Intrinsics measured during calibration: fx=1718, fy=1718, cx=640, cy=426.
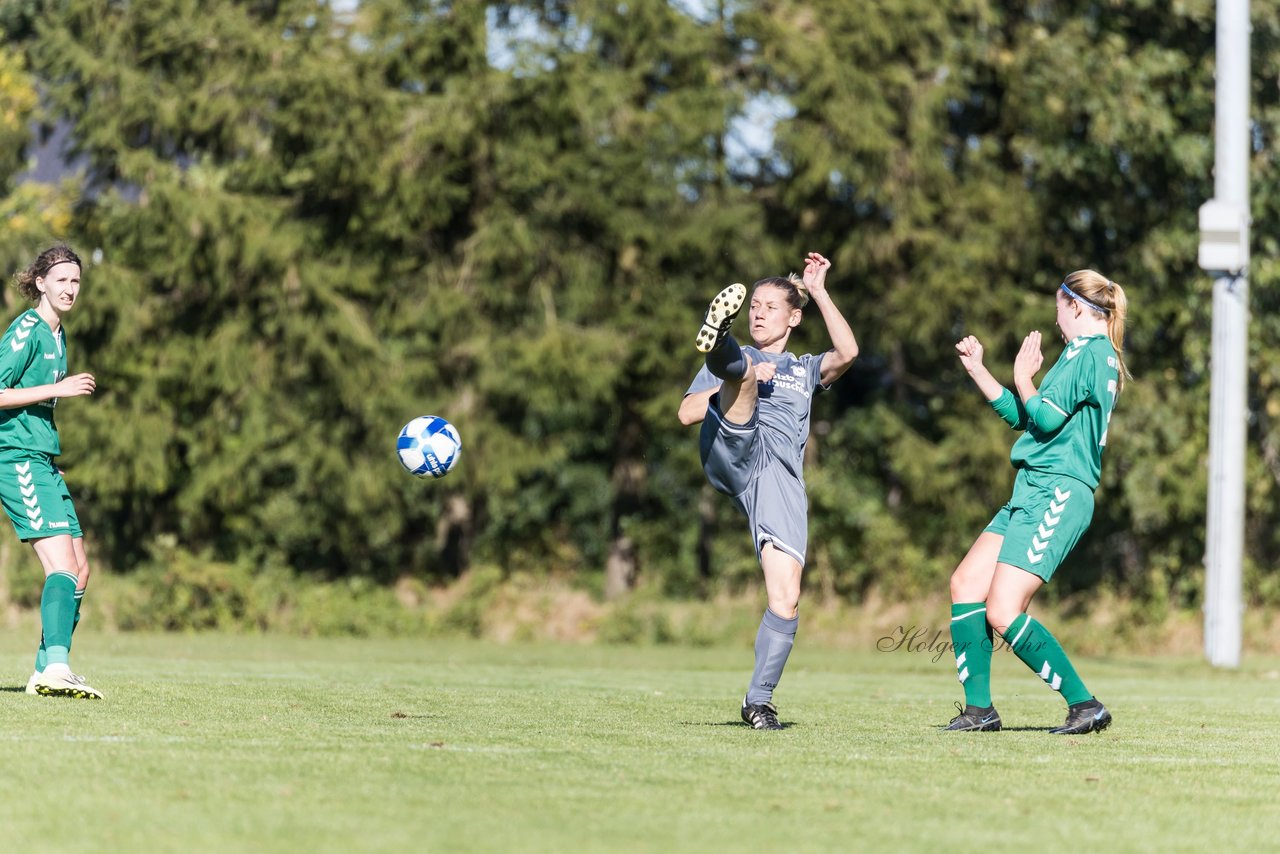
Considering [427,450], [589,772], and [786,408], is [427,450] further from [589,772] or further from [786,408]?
[589,772]

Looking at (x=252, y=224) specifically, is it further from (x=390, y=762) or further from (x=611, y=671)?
(x=390, y=762)

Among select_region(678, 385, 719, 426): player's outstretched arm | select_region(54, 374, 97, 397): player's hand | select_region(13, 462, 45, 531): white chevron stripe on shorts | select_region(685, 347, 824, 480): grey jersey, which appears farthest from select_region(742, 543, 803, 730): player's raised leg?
select_region(13, 462, 45, 531): white chevron stripe on shorts

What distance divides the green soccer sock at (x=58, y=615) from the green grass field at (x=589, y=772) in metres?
0.32

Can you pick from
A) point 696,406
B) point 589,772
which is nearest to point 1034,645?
point 696,406

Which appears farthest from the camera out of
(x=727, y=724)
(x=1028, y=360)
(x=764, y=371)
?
(x=727, y=724)

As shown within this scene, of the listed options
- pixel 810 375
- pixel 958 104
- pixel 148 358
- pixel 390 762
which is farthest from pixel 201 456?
pixel 390 762

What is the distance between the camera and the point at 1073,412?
796 centimetres

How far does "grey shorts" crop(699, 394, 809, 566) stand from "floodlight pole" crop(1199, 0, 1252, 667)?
36.0 ft

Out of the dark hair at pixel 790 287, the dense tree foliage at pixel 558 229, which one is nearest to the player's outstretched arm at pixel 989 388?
the dark hair at pixel 790 287

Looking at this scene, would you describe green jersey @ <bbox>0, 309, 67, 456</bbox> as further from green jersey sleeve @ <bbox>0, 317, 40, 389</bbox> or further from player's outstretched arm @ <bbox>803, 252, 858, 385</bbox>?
player's outstretched arm @ <bbox>803, 252, 858, 385</bbox>

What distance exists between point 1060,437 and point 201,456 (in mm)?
18299

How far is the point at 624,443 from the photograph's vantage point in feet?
89.1

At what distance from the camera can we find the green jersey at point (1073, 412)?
25.9 ft

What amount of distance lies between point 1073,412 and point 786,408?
142 centimetres
